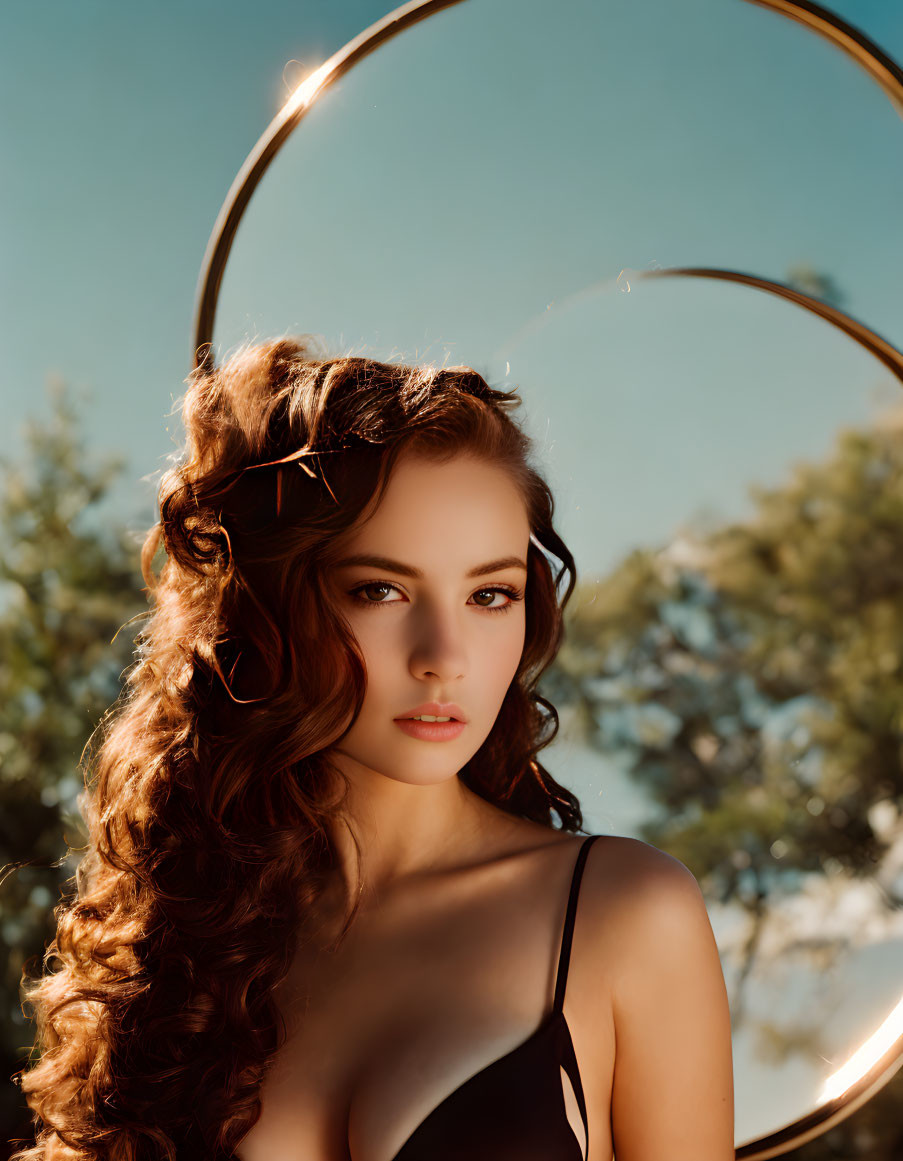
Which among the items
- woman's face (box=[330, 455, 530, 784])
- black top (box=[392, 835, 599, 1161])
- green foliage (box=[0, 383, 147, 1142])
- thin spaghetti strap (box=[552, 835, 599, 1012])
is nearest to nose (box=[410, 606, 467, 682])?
woman's face (box=[330, 455, 530, 784])

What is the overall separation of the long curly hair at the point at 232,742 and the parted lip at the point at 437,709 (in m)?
0.06

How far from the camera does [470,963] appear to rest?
985mm

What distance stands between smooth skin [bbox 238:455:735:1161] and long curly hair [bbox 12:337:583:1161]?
36 mm

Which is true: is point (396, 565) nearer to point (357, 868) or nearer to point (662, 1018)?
point (357, 868)

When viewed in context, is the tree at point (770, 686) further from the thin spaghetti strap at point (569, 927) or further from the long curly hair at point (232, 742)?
the thin spaghetti strap at point (569, 927)

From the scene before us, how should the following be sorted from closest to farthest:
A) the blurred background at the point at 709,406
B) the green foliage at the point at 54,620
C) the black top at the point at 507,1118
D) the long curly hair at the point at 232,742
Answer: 1. the black top at the point at 507,1118
2. the long curly hair at the point at 232,742
3. the blurred background at the point at 709,406
4. the green foliage at the point at 54,620

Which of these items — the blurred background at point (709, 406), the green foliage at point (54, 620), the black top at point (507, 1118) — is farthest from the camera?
the green foliage at point (54, 620)

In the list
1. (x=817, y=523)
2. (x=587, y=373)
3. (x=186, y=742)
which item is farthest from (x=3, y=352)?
(x=817, y=523)

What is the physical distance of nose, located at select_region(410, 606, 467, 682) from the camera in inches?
37.4

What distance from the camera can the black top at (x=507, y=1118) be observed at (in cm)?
88

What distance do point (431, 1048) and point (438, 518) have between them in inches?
20.1

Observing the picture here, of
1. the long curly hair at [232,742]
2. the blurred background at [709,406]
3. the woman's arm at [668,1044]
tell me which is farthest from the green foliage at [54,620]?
the woman's arm at [668,1044]

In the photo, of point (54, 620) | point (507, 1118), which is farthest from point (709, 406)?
point (54, 620)

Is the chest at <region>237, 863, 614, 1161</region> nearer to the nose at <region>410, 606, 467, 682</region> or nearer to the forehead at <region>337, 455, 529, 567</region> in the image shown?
the nose at <region>410, 606, 467, 682</region>
